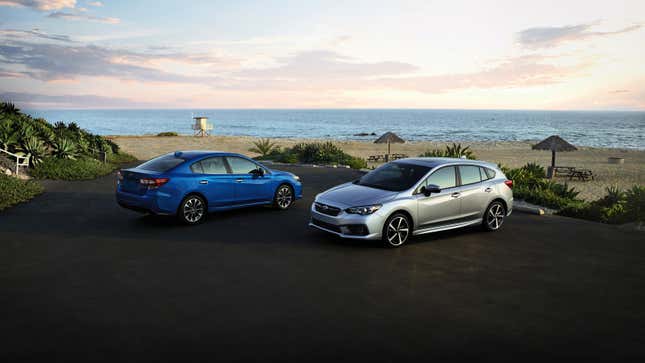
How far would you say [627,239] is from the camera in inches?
432

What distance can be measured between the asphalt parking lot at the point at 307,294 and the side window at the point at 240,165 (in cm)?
154

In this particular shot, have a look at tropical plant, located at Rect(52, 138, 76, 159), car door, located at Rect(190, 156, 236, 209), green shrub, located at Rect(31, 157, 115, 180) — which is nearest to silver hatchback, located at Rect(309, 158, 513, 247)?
car door, located at Rect(190, 156, 236, 209)

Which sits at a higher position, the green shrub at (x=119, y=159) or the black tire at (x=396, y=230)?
the green shrub at (x=119, y=159)

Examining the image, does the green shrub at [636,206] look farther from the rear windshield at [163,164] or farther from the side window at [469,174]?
the rear windshield at [163,164]

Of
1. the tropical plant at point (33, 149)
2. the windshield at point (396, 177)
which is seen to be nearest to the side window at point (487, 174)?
the windshield at point (396, 177)

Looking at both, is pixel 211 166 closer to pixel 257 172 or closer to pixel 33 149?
pixel 257 172

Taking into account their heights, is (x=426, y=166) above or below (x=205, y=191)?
above

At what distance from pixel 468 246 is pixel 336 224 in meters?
2.66

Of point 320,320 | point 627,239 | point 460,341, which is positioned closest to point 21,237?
point 320,320

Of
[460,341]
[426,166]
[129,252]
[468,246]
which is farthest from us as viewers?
[426,166]

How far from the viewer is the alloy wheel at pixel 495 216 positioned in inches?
442

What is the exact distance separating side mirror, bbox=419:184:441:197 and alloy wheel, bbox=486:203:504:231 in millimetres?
1907

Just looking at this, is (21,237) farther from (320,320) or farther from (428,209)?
(428,209)

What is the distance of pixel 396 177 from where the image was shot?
10.7 meters
